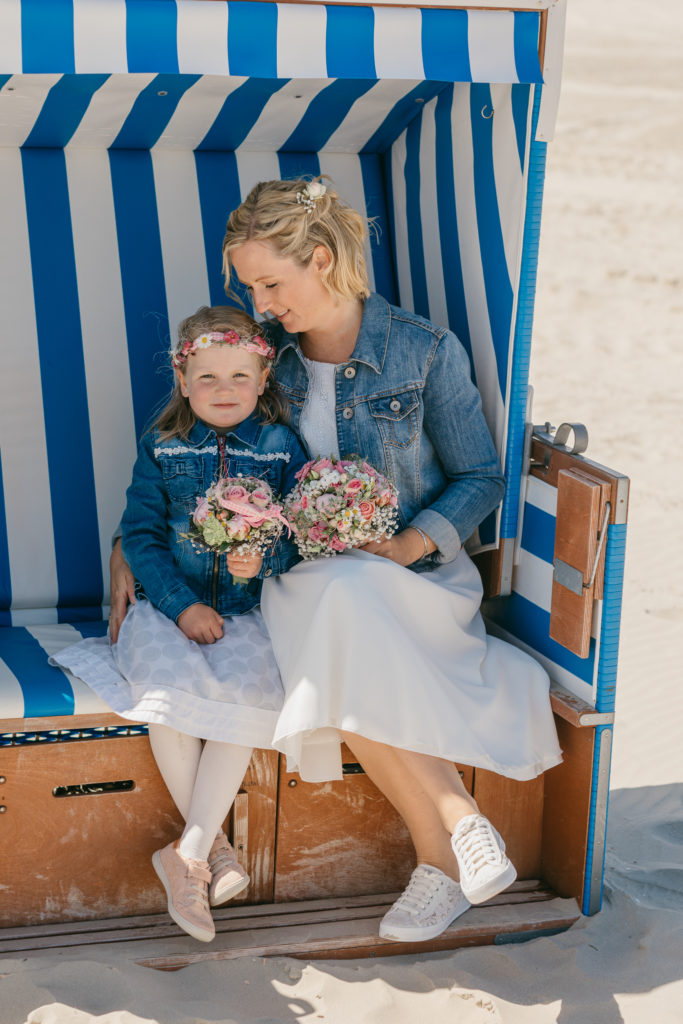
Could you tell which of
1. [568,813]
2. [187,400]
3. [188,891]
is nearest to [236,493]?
[187,400]

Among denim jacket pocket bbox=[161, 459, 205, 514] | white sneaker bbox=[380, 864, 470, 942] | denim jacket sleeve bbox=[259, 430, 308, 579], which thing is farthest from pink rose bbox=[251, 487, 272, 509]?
white sneaker bbox=[380, 864, 470, 942]

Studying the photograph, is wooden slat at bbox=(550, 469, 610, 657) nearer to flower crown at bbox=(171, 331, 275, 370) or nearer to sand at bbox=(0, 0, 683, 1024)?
sand at bbox=(0, 0, 683, 1024)

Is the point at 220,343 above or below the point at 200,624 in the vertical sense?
above

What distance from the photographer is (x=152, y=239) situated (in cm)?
379

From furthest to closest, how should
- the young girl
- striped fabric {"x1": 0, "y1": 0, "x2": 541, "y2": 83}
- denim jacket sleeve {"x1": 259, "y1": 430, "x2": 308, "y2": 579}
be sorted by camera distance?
denim jacket sleeve {"x1": 259, "y1": 430, "x2": 308, "y2": 579}, the young girl, striped fabric {"x1": 0, "y1": 0, "x2": 541, "y2": 83}

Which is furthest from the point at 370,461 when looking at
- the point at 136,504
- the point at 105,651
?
the point at 105,651

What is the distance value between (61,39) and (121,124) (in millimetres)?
1230

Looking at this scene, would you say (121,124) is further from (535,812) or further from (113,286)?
(535,812)

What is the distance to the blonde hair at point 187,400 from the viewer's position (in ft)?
10.0

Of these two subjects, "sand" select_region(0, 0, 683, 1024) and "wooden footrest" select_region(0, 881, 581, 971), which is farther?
"wooden footrest" select_region(0, 881, 581, 971)

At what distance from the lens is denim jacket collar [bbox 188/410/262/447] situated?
10.0 feet

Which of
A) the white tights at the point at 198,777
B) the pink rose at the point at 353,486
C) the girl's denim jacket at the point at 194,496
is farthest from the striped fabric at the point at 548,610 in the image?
the white tights at the point at 198,777

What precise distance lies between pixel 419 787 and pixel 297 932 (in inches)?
19.2

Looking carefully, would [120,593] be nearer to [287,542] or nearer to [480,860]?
[287,542]
